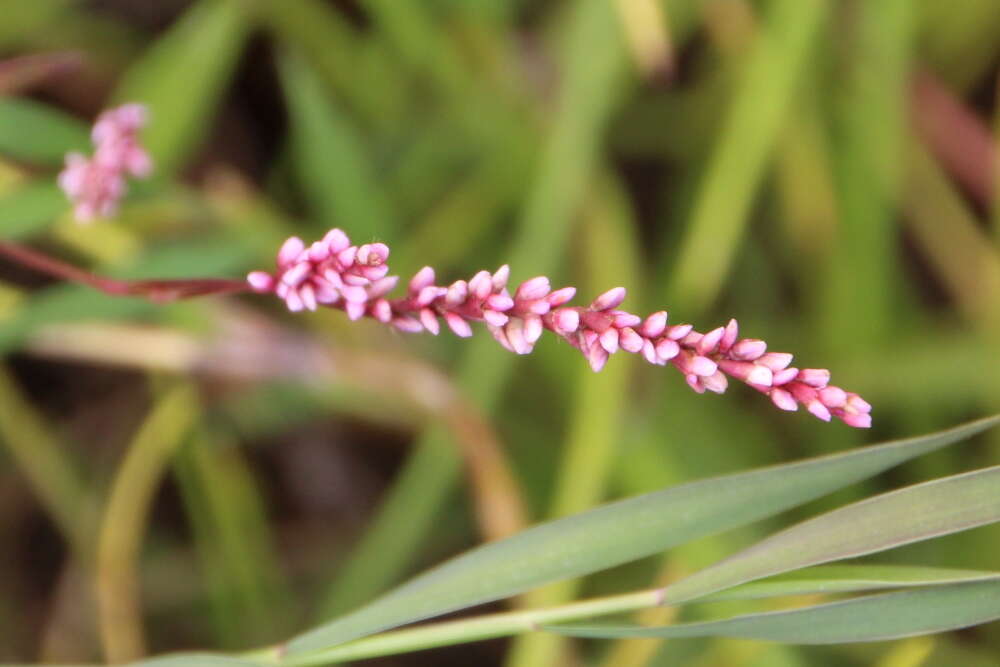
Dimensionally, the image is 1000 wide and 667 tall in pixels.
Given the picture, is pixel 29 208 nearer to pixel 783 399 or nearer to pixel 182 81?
pixel 182 81

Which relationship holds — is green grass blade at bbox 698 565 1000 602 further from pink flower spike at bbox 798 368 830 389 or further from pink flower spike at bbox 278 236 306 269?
pink flower spike at bbox 278 236 306 269

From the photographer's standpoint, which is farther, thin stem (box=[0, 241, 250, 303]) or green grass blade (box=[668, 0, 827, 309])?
green grass blade (box=[668, 0, 827, 309])

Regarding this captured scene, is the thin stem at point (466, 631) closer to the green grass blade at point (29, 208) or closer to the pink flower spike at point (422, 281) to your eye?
the pink flower spike at point (422, 281)

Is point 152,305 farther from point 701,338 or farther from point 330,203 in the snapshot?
point 701,338

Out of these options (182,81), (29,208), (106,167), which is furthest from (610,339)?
(182,81)

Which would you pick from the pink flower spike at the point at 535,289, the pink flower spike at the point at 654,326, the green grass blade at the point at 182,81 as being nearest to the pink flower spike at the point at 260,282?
the pink flower spike at the point at 535,289

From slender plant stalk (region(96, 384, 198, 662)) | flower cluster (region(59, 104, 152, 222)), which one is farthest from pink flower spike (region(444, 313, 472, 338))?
slender plant stalk (region(96, 384, 198, 662))
